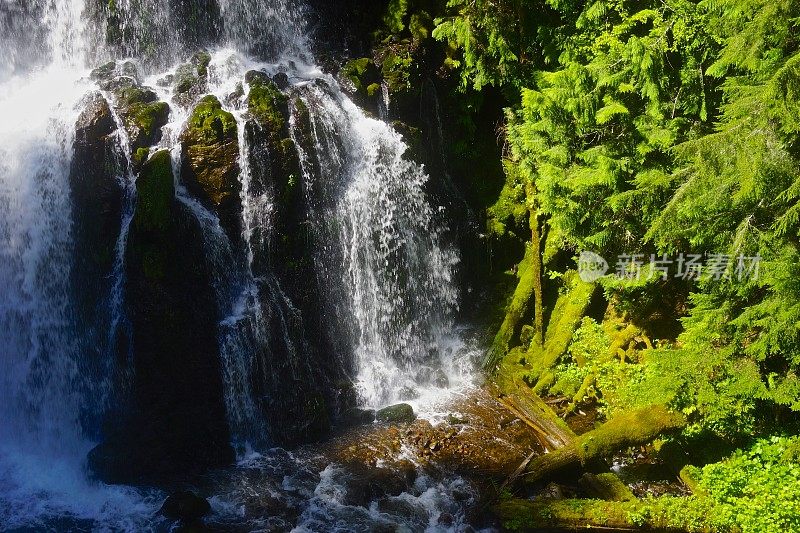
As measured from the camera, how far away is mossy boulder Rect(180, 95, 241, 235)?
1074 centimetres

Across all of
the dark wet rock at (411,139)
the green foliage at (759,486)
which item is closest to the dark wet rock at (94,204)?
the dark wet rock at (411,139)

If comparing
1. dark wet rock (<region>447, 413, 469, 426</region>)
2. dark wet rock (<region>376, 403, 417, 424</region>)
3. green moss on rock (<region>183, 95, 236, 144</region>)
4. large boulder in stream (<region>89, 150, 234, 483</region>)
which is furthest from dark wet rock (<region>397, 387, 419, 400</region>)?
green moss on rock (<region>183, 95, 236, 144</region>)

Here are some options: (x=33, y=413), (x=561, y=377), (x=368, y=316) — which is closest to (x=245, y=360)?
(x=368, y=316)

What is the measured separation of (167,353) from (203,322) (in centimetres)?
85

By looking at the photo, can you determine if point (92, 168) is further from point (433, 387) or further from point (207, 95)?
point (433, 387)

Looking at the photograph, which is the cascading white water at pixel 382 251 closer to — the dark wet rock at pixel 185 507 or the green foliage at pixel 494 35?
the green foliage at pixel 494 35

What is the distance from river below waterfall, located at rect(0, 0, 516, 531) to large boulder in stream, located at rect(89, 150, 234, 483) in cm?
3

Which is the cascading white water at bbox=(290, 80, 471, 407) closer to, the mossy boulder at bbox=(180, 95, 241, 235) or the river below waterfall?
the river below waterfall

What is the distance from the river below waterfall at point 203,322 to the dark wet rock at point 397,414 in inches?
7.8

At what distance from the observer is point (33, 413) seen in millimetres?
10672

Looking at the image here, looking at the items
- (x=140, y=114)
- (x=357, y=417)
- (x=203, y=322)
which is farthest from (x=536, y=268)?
(x=140, y=114)

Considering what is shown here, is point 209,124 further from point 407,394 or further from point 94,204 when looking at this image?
point 407,394

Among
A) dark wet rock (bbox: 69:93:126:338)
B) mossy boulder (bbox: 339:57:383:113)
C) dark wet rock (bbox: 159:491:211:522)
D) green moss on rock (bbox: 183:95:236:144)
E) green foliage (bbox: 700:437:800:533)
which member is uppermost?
mossy boulder (bbox: 339:57:383:113)

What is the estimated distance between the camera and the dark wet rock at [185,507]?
9016mm
